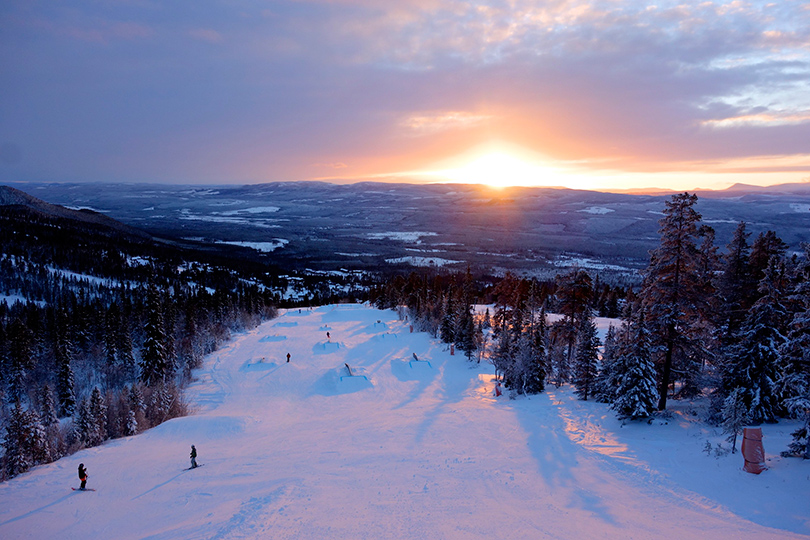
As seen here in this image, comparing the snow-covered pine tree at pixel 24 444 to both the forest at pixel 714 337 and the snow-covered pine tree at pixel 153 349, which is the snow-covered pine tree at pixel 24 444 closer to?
the snow-covered pine tree at pixel 153 349

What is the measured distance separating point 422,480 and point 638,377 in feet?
36.6

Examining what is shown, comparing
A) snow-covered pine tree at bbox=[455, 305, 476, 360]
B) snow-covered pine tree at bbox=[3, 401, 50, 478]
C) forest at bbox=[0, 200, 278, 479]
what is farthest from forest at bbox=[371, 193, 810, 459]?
snow-covered pine tree at bbox=[3, 401, 50, 478]

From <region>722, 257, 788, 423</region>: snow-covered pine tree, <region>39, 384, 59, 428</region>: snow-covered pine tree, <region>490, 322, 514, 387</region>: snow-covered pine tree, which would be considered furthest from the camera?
<region>39, 384, 59, 428</region>: snow-covered pine tree

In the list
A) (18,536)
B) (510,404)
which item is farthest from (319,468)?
(510,404)

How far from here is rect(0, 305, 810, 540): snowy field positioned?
11633 mm

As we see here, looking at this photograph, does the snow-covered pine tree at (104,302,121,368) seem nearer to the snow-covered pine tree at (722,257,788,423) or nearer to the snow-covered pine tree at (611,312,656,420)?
the snow-covered pine tree at (611,312,656,420)

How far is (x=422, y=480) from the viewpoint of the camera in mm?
15234

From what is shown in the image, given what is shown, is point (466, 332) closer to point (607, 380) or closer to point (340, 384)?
point (340, 384)

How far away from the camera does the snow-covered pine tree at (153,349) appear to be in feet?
126

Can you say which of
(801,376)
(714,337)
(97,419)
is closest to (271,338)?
(97,419)

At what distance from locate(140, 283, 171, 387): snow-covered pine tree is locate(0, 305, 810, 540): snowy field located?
1559 cm

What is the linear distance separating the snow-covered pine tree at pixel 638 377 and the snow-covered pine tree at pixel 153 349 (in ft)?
128

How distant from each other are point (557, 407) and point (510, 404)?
3.09 metres

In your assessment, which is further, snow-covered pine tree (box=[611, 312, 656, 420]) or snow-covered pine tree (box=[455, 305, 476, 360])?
snow-covered pine tree (box=[455, 305, 476, 360])
